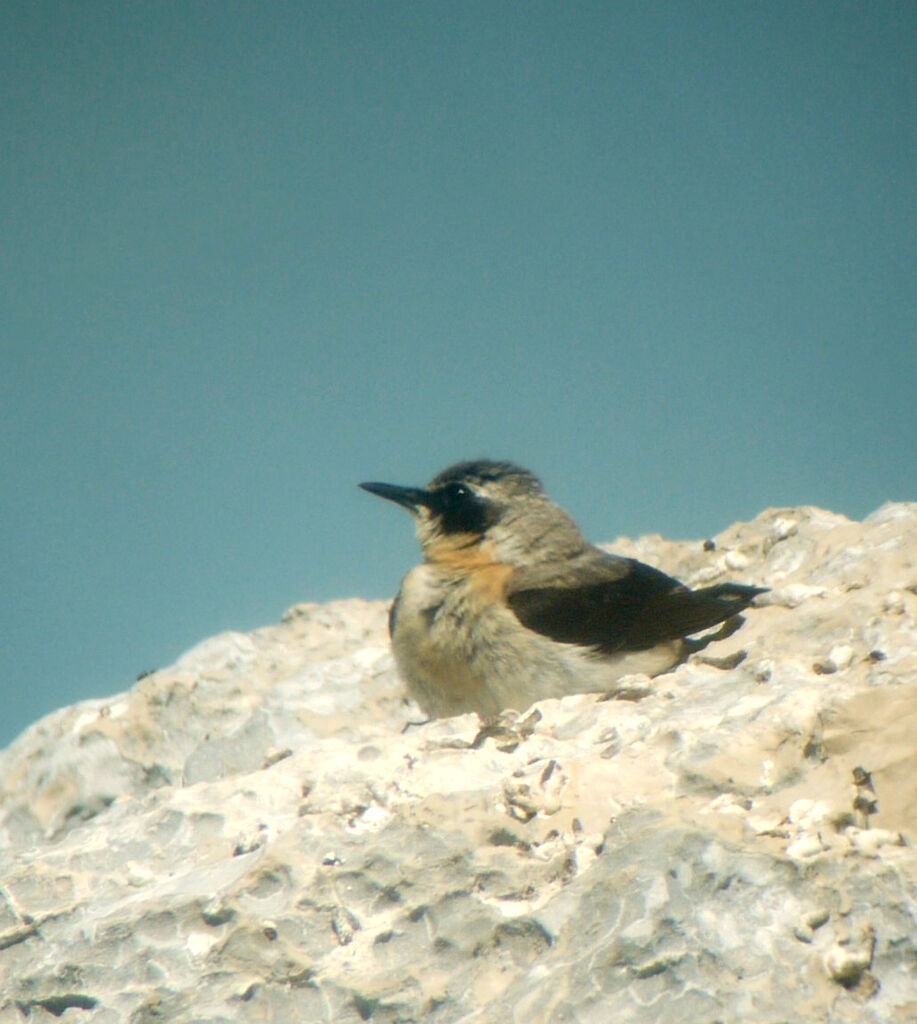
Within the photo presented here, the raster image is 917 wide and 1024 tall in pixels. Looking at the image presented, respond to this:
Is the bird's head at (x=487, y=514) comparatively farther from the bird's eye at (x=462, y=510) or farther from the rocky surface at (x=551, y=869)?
the rocky surface at (x=551, y=869)

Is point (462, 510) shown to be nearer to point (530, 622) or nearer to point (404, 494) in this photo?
point (404, 494)

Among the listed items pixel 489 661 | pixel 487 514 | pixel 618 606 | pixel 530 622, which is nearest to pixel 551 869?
pixel 489 661

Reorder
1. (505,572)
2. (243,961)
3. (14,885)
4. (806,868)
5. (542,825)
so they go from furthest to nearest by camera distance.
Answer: (505,572) < (14,885) < (542,825) < (243,961) < (806,868)

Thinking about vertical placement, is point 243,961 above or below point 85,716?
below

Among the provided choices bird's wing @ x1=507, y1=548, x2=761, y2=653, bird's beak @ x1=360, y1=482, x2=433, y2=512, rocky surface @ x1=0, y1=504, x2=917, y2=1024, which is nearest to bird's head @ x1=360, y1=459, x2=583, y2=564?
bird's beak @ x1=360, y1=482, x2=433, y2=512

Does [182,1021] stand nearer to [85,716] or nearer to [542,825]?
[542,825]

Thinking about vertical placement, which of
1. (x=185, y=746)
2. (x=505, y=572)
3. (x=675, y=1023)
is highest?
(x=505, y=572)

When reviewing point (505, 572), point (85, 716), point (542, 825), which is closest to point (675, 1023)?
point (542, 825)
